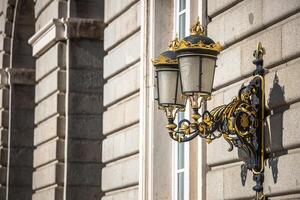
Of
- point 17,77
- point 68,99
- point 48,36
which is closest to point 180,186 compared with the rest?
point 68,99

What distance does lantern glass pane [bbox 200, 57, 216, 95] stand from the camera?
10820 millimetres

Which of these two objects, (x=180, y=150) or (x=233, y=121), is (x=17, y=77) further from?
(x=233, y=121)

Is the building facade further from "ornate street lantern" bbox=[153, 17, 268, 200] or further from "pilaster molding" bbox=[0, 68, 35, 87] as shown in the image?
"ornate street lantern" bbox=[153, 17, 268, 200]

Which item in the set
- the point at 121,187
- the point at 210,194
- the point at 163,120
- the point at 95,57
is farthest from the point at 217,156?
the point at 95,57

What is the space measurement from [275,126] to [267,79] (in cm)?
54

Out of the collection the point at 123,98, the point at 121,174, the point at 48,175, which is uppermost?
the point at 123,98

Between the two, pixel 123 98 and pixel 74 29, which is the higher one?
pixel 74 29

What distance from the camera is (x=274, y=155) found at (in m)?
11.1

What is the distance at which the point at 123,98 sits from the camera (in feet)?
53.7

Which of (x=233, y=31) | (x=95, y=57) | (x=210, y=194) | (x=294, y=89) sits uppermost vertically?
(x=95, y=57)

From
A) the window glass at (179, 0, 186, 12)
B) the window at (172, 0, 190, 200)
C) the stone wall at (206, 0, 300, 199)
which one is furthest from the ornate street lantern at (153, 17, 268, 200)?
the window glass at (179, 0, 186, 12)

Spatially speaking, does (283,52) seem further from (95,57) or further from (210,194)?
(95,57)

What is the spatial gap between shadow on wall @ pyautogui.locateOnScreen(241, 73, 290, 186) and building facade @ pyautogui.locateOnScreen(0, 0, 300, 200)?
0.04 feet

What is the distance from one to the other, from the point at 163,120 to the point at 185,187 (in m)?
1.59
